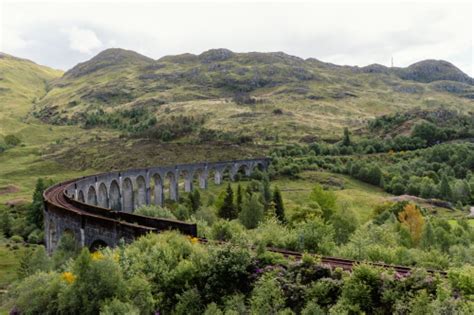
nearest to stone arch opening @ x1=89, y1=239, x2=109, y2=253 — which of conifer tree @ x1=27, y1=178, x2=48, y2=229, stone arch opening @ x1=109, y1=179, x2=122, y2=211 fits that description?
conifer tree @ x1=27, y1=178, x2=48, y2=229

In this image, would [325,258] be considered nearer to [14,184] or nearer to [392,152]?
[14,184]

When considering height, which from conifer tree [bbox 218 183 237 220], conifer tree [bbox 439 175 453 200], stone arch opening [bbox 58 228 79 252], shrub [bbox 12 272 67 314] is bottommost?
conifer tree [bbox 439 175 453 200]

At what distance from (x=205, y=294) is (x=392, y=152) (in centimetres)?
12199

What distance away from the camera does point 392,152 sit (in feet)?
439

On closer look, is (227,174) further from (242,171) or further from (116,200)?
(116,200)

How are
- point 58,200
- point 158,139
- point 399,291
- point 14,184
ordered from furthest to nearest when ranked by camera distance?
1. point 158,139
2. point 14,184
3. point 58,200
4. point 399,291

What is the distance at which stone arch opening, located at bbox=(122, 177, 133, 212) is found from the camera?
267 feet

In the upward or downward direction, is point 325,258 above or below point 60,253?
above

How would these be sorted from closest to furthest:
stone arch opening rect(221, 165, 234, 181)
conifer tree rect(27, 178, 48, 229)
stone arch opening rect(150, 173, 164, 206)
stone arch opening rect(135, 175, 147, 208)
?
conifer tree rect(27, 178, 48, 229), stone arch opening rect(135, 175, 147, 208), stone arch opening rect(150, 173, 164, 206), stone arch opening rect(221, 165, 234, 181)

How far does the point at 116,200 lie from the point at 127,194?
3048mm

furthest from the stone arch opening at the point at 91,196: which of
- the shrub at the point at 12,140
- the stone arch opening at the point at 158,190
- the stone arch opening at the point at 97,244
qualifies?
the shrub at the point at 12,140

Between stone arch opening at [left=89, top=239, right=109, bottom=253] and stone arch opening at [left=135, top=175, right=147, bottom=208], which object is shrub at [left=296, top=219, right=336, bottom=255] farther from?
stone arch opening at [left=135, top=175, right=147, bottom=208]

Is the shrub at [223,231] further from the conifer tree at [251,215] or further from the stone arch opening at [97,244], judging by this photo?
the conifer tree at [251,215]

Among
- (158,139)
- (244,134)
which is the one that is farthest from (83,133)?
(244,134)
